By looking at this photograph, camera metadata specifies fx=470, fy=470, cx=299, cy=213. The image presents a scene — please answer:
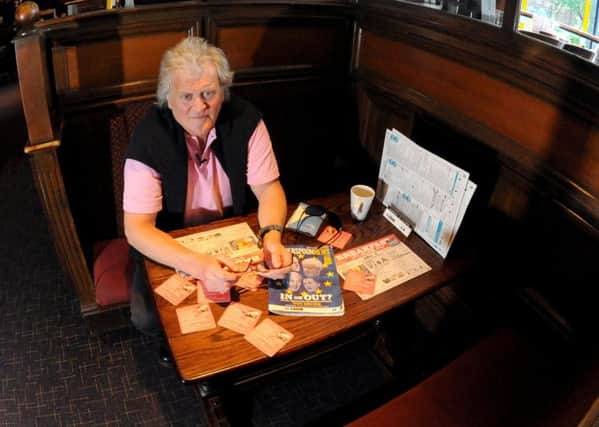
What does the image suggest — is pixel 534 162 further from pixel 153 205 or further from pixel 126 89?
pixel 126 89

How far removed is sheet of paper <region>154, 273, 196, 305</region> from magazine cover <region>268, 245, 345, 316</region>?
23 cm

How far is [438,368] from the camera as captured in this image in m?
1.51

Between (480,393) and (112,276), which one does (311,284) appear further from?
(112,276)

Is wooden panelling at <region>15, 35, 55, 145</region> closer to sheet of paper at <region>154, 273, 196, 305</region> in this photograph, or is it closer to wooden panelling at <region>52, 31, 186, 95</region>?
wooden panelling at <region>52, 31, 186, 95</region>

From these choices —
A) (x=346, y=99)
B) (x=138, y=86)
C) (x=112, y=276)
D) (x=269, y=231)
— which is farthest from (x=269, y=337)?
(x=346, y=99)

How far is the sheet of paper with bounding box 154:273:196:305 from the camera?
130cm

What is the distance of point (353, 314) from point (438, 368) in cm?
43

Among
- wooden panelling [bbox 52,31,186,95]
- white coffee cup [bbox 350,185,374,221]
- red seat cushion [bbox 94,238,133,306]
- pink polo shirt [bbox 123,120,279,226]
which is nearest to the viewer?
pink polo shirt [bbox 123,120,279,226]

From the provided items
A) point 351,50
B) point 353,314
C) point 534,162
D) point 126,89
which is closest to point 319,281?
point 353,314

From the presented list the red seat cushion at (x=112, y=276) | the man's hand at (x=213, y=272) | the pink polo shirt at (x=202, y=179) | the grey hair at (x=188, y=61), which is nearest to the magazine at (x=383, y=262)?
the man's hand at (x=213, y=272)

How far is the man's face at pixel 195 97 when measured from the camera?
1457 millimetres

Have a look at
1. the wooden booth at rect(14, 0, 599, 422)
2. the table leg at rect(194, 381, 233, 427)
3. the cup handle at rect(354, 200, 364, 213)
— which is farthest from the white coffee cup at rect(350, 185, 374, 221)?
the table leg at rect(194, 381, 233, 427)

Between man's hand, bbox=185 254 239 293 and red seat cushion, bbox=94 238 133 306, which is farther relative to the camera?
red seat cushion, bbox=94 238 133 306

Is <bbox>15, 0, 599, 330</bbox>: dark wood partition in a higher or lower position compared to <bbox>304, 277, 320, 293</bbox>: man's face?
higher
